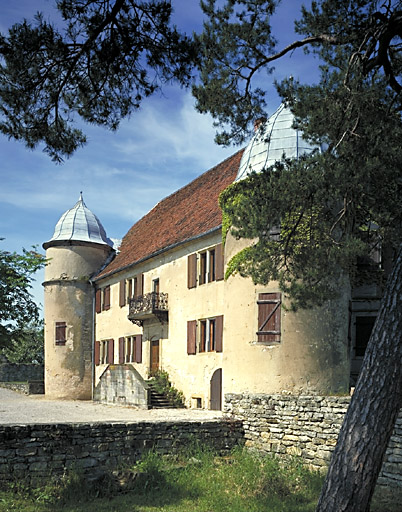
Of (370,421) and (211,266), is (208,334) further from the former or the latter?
(370,421)

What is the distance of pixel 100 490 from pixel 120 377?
10926 mm

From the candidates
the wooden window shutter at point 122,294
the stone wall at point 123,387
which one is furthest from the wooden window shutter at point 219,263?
the wooden window shutter at point 122,294

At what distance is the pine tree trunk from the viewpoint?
23.5 ft

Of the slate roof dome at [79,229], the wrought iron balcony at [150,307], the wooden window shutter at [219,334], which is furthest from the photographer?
the slate roof dome at [79,229]

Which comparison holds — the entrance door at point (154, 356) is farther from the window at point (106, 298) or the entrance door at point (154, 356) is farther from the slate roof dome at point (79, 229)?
the slate roof dome at point (79, 229)

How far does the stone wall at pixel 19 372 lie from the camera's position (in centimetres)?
4519

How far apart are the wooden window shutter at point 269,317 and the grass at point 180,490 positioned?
3706 mm

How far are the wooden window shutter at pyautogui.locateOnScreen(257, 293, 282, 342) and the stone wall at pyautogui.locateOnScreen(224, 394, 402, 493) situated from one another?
177 centimetres

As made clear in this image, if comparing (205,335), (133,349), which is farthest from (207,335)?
(133,349)

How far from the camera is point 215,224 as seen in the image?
20.5 m

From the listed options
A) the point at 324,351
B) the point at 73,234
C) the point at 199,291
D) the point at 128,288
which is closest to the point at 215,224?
the point at 199,291

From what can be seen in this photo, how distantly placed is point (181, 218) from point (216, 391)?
26.6 feet

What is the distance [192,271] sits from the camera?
21656 mm

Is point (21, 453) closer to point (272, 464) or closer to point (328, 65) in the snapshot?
point (272, 464)
